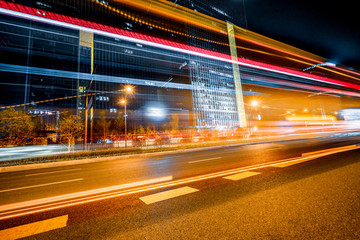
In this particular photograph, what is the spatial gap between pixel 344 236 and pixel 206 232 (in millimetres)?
1447

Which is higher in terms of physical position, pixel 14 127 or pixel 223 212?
pixel 14 127

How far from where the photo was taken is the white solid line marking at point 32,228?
2092mm

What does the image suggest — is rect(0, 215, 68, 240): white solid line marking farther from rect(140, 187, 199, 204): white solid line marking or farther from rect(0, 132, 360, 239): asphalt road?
rect(140, 187, 199, 204): white solid line marking

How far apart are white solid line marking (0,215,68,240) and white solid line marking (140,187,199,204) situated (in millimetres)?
1360

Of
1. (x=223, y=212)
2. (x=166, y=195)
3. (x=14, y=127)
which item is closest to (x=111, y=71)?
(x=14, y=127)

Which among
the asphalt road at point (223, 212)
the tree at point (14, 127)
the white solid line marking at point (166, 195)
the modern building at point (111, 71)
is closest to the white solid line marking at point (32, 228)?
the asphalt road at point (223, 212)

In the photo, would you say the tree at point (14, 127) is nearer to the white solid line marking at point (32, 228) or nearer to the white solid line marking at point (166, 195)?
the white solid line marking at point (32, 228)

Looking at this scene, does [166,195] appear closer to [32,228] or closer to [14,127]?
[32,228]

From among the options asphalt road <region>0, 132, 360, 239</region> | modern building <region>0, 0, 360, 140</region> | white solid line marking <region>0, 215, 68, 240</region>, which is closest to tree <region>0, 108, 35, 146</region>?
modern building <region>0, 0, 360, 140</region>

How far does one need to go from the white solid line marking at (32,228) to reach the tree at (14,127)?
26474mm

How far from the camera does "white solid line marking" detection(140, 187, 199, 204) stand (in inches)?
120

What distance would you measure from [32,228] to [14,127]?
89.3 ft

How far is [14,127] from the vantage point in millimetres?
20391

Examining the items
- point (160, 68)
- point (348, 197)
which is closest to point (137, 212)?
point (348, 197)
